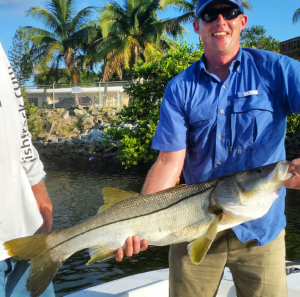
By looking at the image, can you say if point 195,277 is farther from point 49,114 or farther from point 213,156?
point 49,114

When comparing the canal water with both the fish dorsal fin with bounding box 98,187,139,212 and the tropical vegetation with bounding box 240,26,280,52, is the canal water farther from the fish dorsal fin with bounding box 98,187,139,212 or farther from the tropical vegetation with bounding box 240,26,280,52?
the tropical vegetation with bounding box 240,26,280,52

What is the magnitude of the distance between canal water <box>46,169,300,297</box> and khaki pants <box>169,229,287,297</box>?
6617 millimetres

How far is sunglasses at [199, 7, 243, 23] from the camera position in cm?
298

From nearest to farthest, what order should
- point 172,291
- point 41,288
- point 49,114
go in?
1. point 41,288
2. point 172,291
3. point 49,114

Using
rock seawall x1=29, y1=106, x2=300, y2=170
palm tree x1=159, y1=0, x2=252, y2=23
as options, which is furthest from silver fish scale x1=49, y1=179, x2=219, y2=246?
palm tree x1=159, y1=0, x2=252, y2=23

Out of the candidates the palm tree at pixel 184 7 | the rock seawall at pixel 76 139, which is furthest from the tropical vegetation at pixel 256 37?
the rock seawall at pixel 76 139

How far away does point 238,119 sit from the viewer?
9.63 ft

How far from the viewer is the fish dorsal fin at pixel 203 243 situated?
A: 2.62 metres

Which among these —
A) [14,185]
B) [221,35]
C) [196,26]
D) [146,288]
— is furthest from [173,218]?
[196,26]

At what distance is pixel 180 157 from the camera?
3107 mm

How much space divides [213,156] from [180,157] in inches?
11.4

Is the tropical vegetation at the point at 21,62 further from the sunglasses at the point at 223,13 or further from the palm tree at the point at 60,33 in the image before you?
the sunglasses at the point at 223,13

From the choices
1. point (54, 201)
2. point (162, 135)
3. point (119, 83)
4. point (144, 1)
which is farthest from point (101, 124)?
point (162, 135)

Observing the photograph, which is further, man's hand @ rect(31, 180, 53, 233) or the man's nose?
the man's nose
